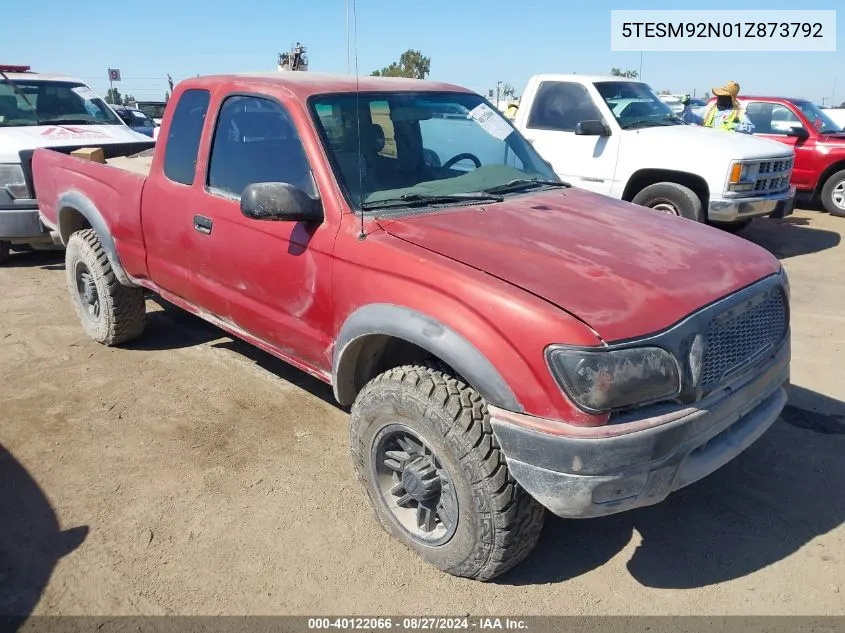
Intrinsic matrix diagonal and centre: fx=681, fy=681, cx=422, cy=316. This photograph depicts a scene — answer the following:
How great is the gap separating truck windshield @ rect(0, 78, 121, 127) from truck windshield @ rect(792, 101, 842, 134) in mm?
9914

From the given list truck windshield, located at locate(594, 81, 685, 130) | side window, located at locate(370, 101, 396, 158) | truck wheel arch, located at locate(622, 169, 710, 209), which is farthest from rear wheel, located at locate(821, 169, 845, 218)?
side window, located at locate(370, 101, 396, 158)

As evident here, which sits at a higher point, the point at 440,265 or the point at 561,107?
the point at 561,107

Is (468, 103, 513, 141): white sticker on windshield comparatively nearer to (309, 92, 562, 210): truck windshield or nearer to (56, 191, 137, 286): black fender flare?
(309, 92, 562, 210): truck windshield

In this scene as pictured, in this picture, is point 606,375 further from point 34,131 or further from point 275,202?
point 34,131

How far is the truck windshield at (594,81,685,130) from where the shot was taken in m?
7.86

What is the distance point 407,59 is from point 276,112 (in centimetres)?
3258

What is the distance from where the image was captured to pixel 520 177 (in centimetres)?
366

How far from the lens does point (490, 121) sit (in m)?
3.87

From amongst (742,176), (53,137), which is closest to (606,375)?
(742,176)

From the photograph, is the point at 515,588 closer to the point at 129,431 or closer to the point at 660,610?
the point at 660,610

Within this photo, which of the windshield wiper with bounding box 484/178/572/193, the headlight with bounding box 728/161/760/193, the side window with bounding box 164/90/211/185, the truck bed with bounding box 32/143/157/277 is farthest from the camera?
the headlight with bounding box 728/161/760/193

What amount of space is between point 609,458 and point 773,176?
6.77 meters

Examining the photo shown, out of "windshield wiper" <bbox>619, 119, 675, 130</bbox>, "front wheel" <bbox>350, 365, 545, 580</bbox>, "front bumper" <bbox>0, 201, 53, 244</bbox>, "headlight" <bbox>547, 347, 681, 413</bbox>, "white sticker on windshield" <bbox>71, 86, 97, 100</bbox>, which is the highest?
"white sticker on windshield" <bbox>71, 86, 97, 100</bbox>

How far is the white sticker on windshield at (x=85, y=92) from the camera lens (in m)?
7.92
